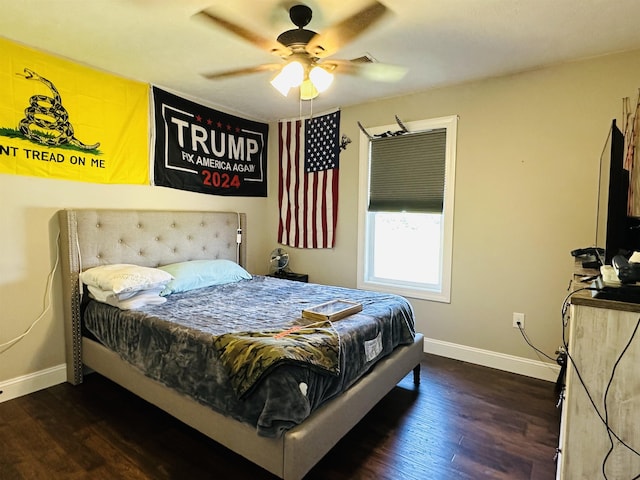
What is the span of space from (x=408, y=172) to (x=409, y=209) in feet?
1.17

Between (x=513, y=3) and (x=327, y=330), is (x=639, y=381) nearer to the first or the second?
(x=327, y=330)

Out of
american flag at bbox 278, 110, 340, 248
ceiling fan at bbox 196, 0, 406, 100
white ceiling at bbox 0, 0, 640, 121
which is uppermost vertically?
white ceiling at bbox 0, 0, 640, 121

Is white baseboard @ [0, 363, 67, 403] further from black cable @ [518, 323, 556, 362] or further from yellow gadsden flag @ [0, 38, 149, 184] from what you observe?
black cable @ [518, 323, 556, 362]

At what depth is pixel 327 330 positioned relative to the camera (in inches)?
74.6

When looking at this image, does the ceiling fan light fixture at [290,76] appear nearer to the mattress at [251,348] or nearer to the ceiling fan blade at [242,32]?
the ceiling fan blade at [242,32]

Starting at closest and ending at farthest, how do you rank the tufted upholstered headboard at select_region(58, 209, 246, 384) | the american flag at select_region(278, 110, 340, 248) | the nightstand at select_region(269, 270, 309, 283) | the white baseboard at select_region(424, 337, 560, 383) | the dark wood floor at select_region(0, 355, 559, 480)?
the dark wood floor at select_region(0, 355, 559, 480) → the tufted upholstered headboard at select_region(58, 209, 246, 384) → the white baseboard at select_region(424, 337, 560, 383) → the american flag at select_region(278, 110, 340, 248) → the nightstand at select_region(269, 270, 309, 283)

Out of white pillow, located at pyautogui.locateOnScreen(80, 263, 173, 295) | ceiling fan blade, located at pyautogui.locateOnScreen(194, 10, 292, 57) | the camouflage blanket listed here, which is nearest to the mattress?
the camouflage blanket

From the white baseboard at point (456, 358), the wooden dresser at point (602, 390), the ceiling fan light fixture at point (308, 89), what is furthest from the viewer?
the white baseboard at point (456, 358)

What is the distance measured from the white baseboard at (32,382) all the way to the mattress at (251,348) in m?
0.39

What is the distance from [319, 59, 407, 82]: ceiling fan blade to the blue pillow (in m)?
1.95

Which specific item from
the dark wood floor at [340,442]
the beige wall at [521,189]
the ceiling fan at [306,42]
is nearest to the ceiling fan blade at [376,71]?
the ceiling fan at [306,42]

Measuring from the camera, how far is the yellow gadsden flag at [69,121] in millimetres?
2350

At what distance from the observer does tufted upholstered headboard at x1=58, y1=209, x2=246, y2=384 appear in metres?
2.57

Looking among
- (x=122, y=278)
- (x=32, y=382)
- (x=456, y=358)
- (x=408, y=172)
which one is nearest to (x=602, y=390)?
(x=456, y=358)
